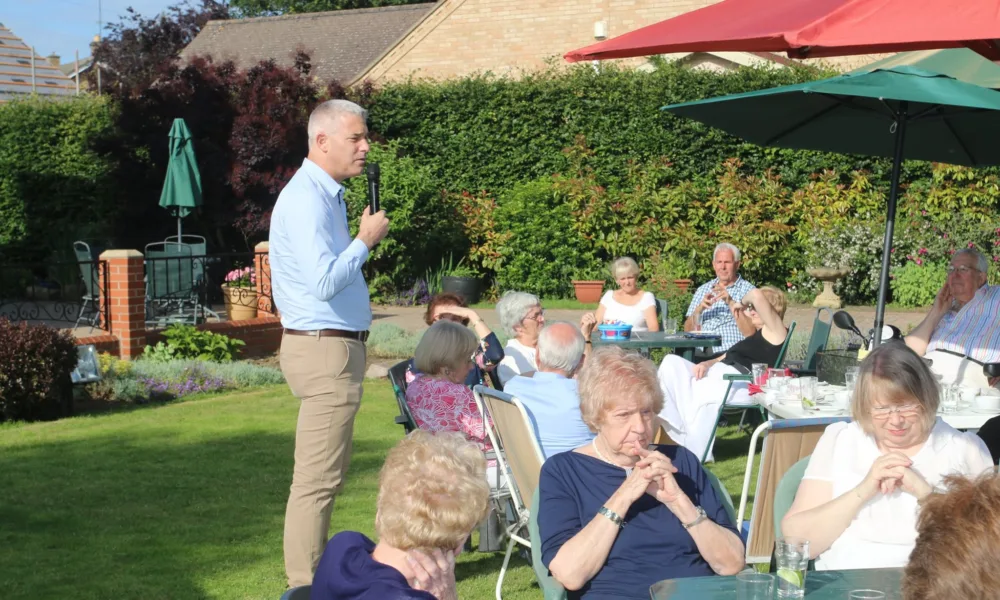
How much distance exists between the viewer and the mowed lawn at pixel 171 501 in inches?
181

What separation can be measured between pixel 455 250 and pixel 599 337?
9188mm

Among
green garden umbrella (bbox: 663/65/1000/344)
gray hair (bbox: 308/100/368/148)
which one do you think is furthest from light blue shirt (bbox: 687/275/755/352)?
gray hair (bbox: 308/100/368/148)

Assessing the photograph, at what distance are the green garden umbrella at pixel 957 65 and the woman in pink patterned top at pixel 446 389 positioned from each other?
88.1 inches

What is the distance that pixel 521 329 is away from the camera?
5.88 meters

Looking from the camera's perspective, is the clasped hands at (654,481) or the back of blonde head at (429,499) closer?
the back of blonde head at (429,499)

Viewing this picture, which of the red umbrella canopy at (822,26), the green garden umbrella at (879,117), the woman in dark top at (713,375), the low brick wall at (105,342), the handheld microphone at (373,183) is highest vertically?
the red umbrella canopy at (822,26)

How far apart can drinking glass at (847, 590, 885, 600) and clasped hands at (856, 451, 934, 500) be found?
552mm

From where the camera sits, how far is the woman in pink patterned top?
15.5 feet

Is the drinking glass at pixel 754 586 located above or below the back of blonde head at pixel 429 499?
below

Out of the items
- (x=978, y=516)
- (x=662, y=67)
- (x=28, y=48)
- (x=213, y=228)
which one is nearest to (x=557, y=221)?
(x=662, y=67)

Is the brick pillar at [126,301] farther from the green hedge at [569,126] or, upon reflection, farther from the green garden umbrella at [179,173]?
the green hedge at [569,126]

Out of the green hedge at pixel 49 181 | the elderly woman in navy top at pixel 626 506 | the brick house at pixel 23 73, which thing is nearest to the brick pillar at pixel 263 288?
the green hedge at pixel 49 181

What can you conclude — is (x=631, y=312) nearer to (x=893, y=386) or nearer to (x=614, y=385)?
(x=614, y=385)

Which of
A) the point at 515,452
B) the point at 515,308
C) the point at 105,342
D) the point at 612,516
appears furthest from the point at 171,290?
the point at 612,516
